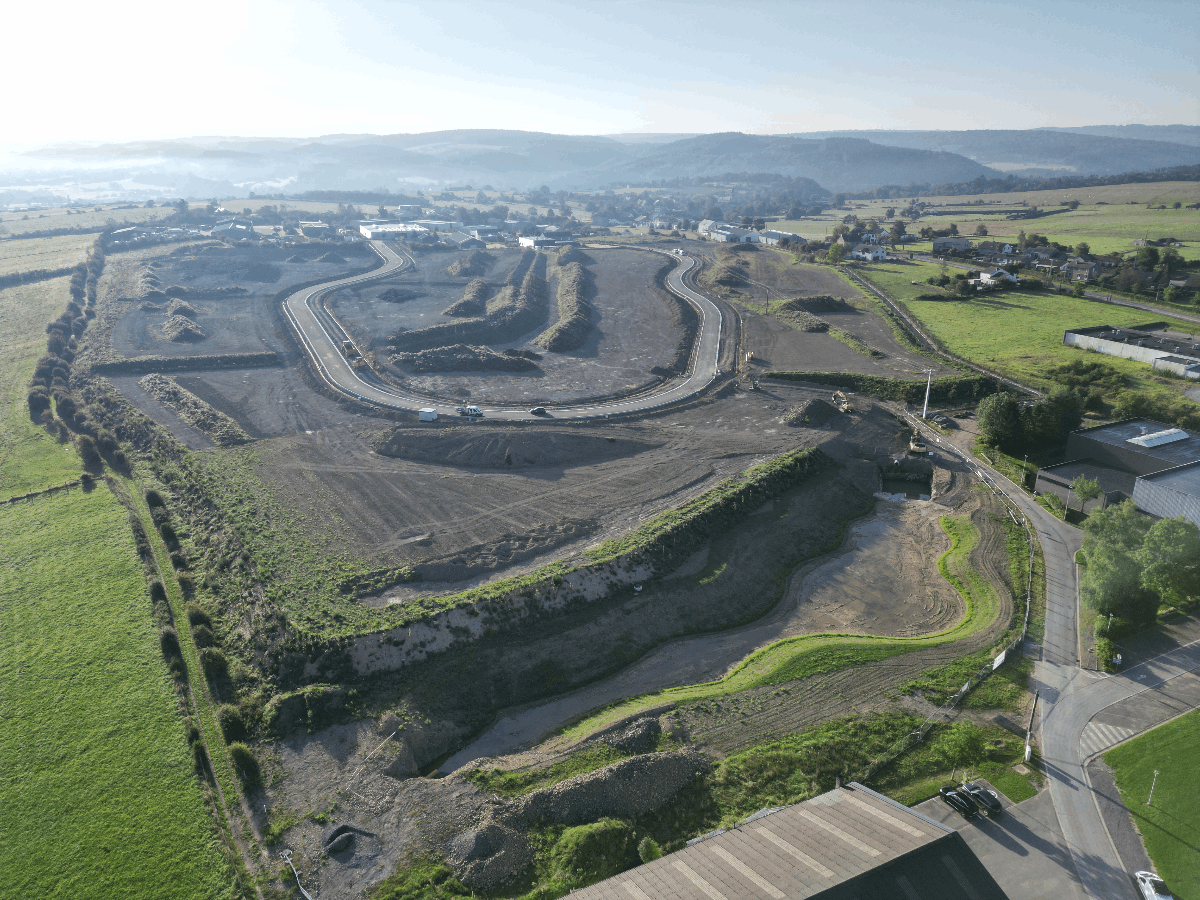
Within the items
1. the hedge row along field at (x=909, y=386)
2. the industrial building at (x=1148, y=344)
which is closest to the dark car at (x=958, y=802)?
the hedge row along field at (x=909, y=386)

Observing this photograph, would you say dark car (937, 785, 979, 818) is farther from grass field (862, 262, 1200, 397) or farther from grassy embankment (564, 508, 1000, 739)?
grass field (862, 262, 1200, 397)

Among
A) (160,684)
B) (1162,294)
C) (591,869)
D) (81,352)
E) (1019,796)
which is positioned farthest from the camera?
(1162,294)

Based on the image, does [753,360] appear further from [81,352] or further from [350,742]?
[81,352]

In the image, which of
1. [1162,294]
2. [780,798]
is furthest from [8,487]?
[1162,294]

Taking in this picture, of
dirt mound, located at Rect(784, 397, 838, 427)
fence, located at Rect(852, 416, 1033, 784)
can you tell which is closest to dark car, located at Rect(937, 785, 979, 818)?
fence, located at Rect(852, 416, 1033, 784)

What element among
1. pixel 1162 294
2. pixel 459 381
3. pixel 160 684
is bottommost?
pixel 160 684

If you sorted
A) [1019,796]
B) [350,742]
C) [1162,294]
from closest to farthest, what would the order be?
[1019,796]
[350,742]
[1162,294]

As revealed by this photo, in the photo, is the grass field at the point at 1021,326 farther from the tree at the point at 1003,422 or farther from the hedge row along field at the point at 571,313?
the hedge row along field at the point at 571,313
